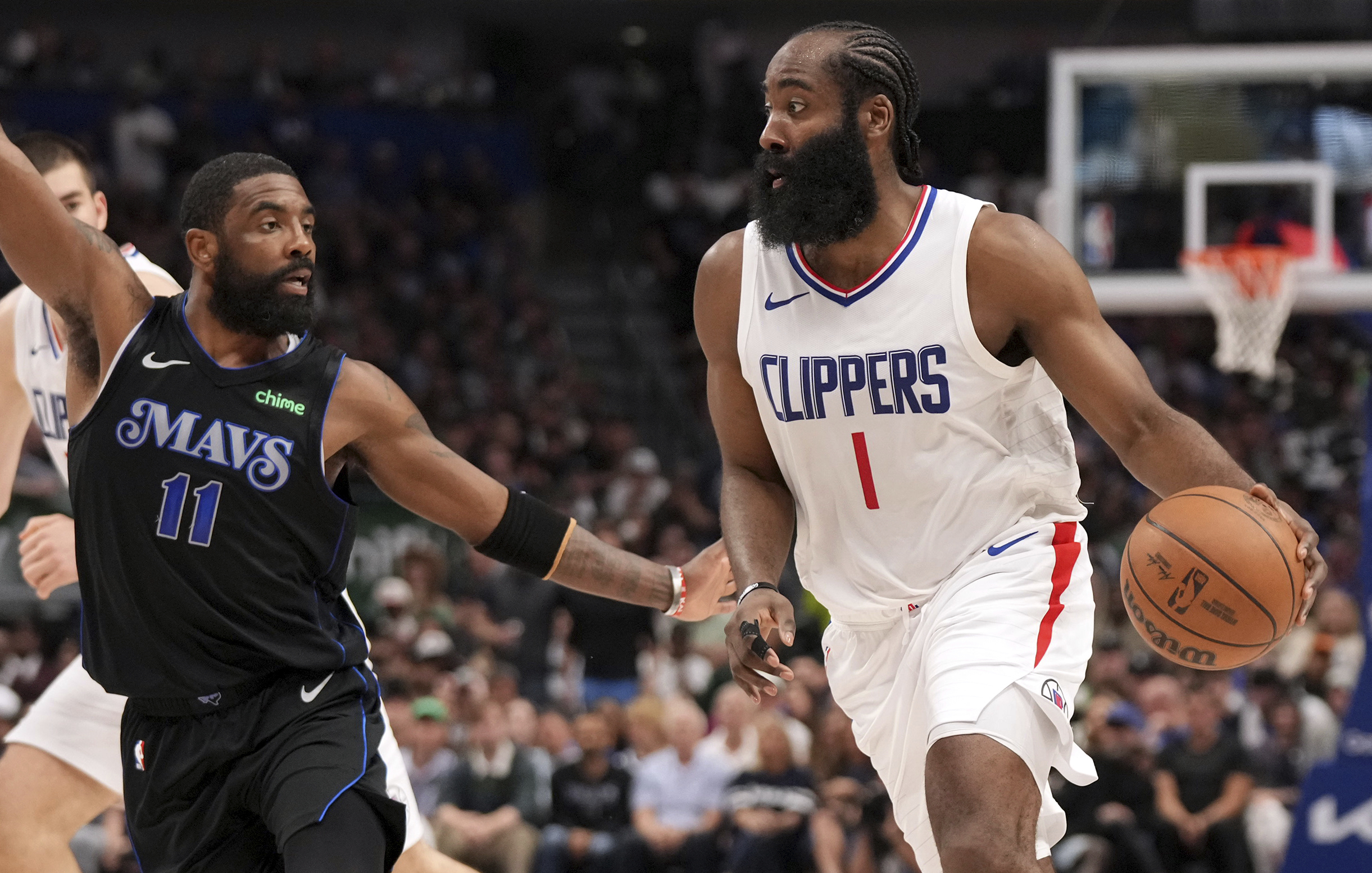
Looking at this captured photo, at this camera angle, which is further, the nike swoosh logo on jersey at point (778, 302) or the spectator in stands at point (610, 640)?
the spectator in stands at point (610, 640)

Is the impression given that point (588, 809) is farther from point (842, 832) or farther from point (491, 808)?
A: point (842, 832)

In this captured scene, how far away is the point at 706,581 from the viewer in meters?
4.47

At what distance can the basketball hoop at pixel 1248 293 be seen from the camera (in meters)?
8.50

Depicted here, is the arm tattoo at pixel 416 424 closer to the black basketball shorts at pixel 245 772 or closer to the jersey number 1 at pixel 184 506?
the jersey number 1 at pixel 184 506

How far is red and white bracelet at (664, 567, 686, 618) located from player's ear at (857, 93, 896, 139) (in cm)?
127

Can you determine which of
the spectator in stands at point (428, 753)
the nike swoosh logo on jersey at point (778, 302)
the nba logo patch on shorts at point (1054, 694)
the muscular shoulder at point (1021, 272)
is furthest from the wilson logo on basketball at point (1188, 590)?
the spectator in stands at point (428, 753)

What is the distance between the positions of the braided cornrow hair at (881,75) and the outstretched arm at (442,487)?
1219 mm

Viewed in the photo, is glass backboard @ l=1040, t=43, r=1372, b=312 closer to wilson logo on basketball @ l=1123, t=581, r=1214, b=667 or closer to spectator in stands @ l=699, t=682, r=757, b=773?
spectator in stands @ l=699, t=682, r=757, b=773

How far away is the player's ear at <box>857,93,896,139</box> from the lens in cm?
412

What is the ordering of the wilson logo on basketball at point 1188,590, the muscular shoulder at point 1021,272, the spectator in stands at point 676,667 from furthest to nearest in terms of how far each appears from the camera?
the spectator in stands at point 676,667
the muscular shoulder at point 1021,272
the wilson logo on basketball at point 1188,590

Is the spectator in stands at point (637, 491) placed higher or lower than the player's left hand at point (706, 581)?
lower

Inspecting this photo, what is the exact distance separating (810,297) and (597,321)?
14.2 metres

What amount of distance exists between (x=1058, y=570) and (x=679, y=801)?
5.94m

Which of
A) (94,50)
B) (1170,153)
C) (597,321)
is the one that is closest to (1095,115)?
(1170,153)
